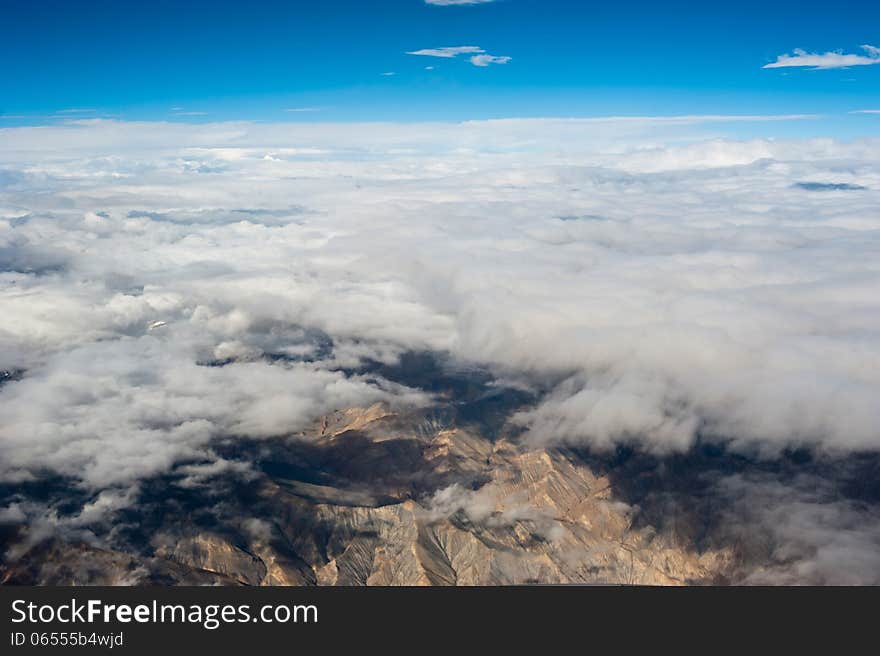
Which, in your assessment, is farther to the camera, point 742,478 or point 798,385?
point 742,478

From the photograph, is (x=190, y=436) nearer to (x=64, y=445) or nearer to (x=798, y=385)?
(x=64, y=445)

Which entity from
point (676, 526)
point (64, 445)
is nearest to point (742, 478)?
point (676, 526)
